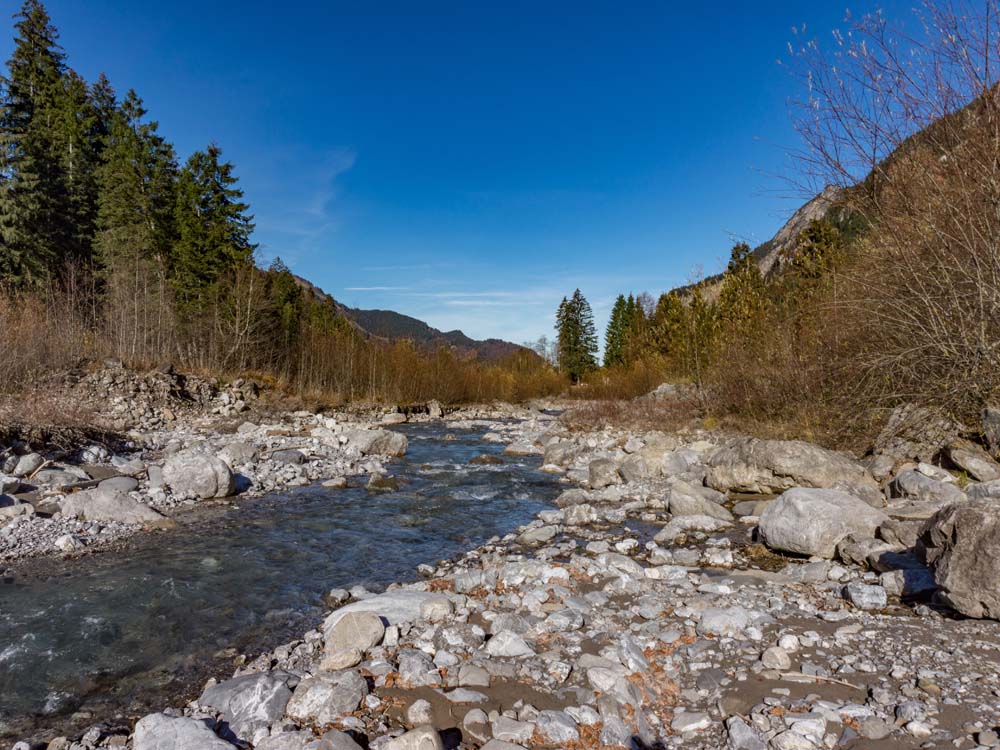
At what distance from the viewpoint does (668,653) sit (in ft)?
9.83

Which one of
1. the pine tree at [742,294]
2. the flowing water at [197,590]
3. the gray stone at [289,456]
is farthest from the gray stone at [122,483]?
the pine tree at [742,294]

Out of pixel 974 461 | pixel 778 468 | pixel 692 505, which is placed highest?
pixel 974 461

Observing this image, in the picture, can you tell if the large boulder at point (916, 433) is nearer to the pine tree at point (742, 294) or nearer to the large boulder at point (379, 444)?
the pine tree at point (742, 294)

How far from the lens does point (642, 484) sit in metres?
8.29

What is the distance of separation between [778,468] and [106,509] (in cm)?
834

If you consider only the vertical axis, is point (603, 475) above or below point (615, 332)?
below

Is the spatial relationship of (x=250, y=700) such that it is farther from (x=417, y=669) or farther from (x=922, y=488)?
(x=922, y=488)

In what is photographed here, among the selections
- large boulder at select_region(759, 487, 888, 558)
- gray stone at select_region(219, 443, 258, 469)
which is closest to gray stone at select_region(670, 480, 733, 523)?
large boulder at select_region(759, 487, 888, 558)

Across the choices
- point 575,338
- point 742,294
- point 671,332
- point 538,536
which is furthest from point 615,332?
point 538,536

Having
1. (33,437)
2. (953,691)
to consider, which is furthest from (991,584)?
(33,437)

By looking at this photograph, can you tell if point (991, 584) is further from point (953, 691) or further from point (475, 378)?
point (475, 378)

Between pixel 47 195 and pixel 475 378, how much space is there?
876 inches

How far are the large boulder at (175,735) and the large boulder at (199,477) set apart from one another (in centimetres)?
578

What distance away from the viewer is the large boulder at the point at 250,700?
249 cm
